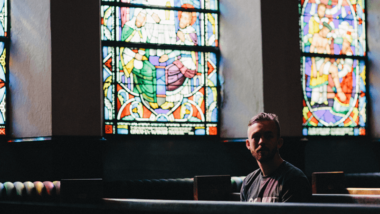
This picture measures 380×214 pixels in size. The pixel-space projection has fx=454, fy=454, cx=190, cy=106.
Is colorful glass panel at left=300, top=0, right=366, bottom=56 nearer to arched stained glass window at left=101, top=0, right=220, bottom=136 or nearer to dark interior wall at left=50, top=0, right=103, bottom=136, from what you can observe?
arched stained glass window at left=101, top=0, right=220, bottom=136

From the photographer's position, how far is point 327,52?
565 cm

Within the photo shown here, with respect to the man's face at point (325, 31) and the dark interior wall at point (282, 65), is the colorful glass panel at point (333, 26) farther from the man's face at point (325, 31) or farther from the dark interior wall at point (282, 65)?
the dark interior wall at point (282, 65)

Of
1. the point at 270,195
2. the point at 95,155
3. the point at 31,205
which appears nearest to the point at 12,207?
the point at 31,205

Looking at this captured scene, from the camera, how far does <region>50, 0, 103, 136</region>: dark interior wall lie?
13.8 ft

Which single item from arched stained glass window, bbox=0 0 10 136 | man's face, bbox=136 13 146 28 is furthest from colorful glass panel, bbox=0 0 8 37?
man's face, bbox=136 13 146 28

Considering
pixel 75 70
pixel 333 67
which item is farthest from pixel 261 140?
pixel 333 67

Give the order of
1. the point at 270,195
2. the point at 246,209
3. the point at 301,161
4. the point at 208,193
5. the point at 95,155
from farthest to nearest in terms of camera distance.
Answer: the point at 301,161, the point at 95,155, the point at 208,193, the point at 270,195, the point at 246,209

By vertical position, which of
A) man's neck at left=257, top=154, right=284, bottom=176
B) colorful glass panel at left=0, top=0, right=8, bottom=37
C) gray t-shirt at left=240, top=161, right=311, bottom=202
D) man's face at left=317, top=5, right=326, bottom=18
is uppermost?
man's face at left=317, top=5, right=326, bottom=18

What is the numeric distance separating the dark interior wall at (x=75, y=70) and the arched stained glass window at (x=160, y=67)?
0.47 meters

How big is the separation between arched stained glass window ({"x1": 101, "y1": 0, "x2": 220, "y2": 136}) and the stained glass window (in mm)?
1158

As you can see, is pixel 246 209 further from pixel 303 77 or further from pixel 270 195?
pixel 303 77

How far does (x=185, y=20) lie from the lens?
5199 mm

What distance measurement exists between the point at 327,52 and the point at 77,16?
3089 mm

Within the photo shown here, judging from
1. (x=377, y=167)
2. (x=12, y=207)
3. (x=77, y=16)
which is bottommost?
(x=377, y=167)
